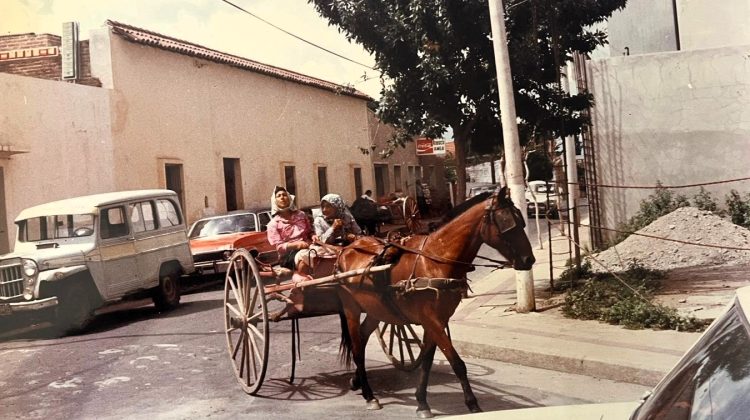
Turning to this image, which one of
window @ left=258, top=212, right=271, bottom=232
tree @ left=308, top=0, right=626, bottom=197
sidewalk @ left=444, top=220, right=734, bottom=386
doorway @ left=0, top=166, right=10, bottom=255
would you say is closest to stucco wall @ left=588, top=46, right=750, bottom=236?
tree @ left=308, top=0, right=626, bottom=197

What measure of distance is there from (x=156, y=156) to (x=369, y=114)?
145 cm

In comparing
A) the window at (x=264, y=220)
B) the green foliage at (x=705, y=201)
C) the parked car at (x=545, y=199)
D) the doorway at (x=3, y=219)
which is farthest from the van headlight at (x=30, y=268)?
the green foliage at (x=705, y=201)

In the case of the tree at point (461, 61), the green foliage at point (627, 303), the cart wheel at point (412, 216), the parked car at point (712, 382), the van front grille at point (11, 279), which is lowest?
the green foliage at point (627, 303)

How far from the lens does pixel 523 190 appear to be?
4539 mm

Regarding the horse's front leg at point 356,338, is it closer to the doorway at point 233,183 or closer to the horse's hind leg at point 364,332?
the horse's hind leg at point 364,332

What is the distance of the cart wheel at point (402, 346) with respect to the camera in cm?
431

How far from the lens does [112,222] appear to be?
154 inches

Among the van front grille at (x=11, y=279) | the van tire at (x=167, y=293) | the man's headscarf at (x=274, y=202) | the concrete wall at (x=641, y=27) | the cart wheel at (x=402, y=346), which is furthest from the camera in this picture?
the concrete wall at (x=641, y=27)

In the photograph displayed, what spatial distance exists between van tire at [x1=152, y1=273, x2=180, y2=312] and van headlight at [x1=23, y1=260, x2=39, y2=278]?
41.5 inches

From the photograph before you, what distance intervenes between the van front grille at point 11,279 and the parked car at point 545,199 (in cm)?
330

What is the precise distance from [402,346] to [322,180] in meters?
1.29

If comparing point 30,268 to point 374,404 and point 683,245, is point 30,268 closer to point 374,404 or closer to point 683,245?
point 374,404

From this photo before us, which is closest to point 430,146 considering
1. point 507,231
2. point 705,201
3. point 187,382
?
point 507,231

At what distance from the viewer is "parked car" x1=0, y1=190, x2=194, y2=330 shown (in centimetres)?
344
